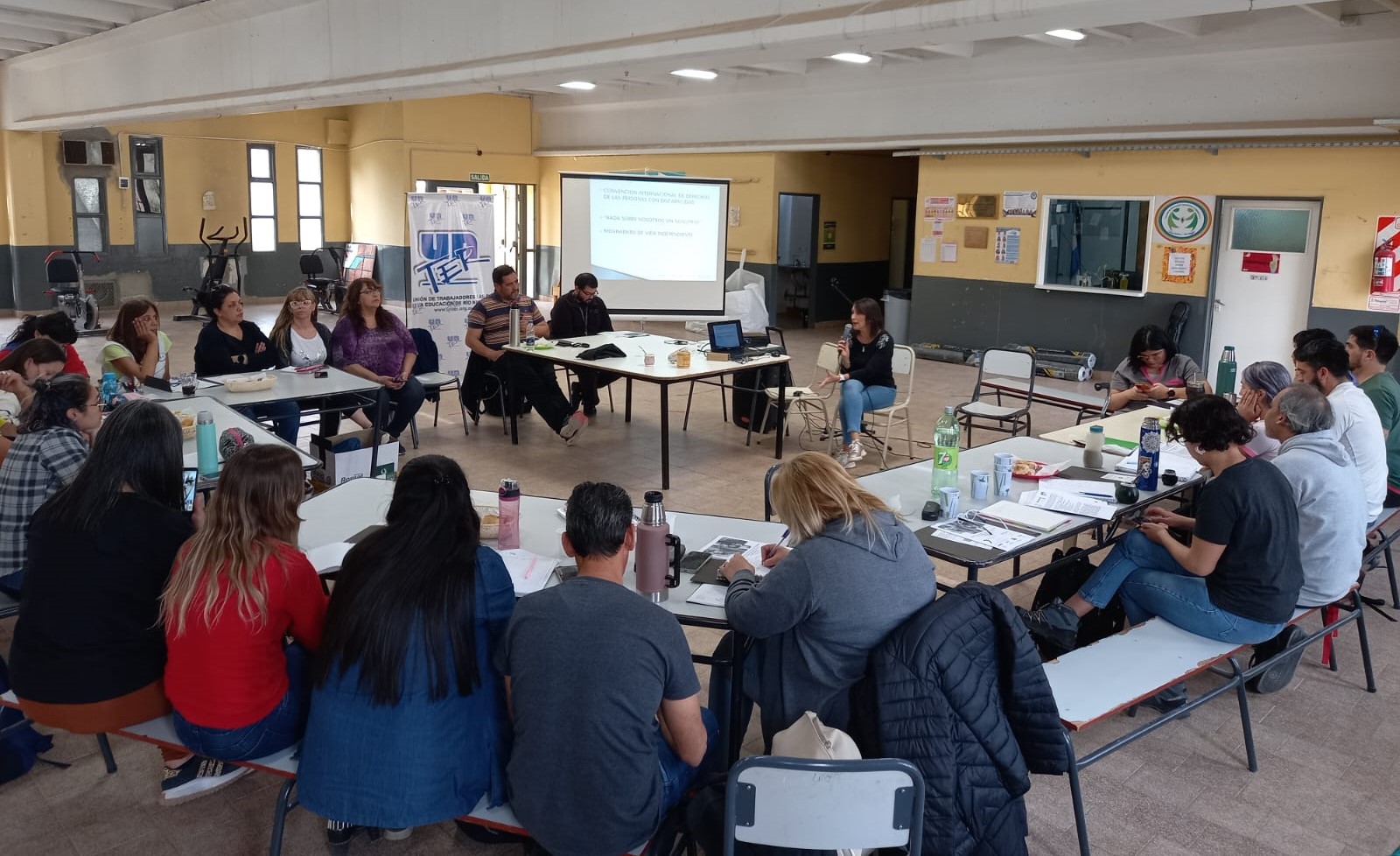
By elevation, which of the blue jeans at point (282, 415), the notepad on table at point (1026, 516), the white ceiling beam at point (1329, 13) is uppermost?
the white ceiling beam at point (1329, 13)

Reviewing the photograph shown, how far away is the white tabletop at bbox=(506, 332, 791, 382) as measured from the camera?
6.60 m

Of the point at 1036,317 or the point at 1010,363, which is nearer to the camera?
the point at 1010,363

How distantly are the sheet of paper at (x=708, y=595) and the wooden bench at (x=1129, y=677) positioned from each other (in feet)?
3.06

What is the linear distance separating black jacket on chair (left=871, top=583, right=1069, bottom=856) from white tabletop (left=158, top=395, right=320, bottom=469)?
103 inches

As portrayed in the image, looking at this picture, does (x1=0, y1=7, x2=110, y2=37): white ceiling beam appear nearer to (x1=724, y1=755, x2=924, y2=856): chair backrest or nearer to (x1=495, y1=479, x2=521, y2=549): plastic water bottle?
(x1=495, y1=479, x2=521, y2=549): plastic water bottle

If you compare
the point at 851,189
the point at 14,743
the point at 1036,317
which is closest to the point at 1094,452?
the point at 14,743

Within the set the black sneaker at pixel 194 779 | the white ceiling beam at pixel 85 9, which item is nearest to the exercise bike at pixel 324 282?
the white ceiling beam at pixel 85 9

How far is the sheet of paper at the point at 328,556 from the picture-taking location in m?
2.99

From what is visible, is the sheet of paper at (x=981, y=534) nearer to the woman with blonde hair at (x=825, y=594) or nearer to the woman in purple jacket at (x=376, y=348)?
the woman with blonde hair at (x=825, y=594)

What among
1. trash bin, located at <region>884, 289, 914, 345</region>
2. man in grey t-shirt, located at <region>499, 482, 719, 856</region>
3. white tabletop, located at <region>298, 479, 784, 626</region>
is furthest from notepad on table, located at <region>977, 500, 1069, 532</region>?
trash bin, located at <region>884, 289, 914, 345</region>

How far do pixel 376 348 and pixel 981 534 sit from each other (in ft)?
14.5

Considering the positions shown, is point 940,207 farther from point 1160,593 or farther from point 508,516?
point 508,516

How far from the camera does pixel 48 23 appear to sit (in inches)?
402

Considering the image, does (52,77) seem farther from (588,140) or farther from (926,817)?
(926,817)
